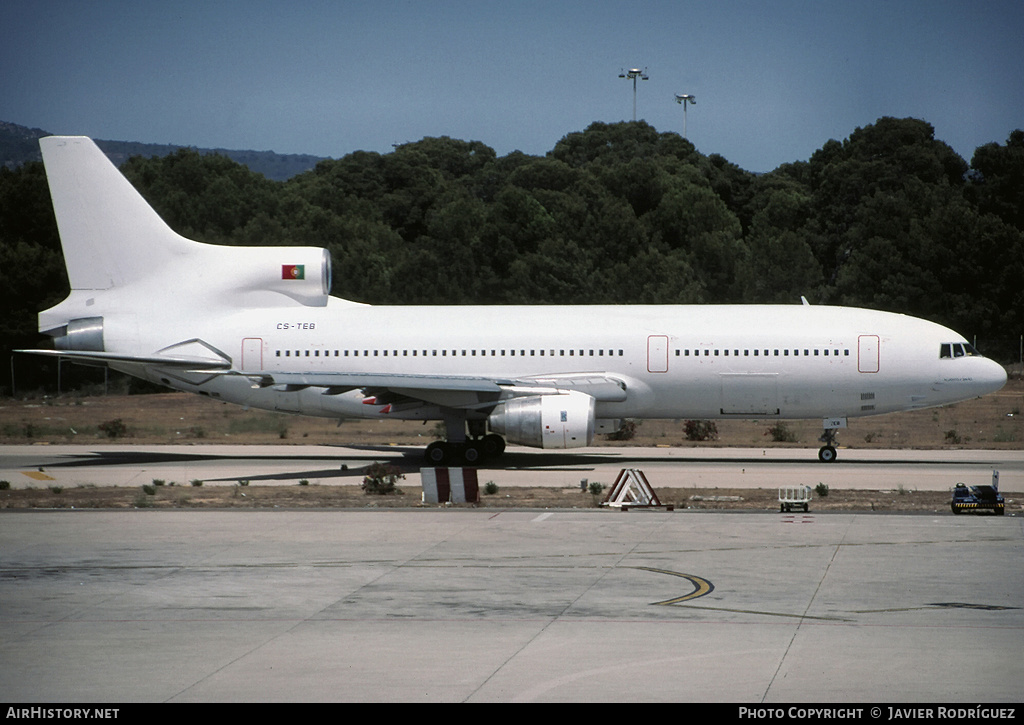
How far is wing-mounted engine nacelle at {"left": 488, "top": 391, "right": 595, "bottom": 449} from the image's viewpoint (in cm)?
3078

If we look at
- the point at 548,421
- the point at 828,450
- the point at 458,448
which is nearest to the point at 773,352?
the point at 828,450

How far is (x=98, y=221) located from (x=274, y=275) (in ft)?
16.8

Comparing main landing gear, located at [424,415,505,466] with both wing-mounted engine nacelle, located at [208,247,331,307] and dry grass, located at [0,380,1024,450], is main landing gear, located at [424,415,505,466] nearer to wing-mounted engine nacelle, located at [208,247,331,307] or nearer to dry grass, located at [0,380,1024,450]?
A: wing-mounted engine nacelle, located at [208,247,331,307]

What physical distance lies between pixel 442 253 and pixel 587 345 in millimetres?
43862

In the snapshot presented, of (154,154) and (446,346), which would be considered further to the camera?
(154,154)

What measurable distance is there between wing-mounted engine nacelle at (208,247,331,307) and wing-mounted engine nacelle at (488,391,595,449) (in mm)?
7213

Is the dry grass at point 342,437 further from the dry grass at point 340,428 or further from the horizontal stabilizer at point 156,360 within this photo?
the horizontal stabilizer at point 156,360

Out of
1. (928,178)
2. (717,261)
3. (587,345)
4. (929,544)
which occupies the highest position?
(928,178)

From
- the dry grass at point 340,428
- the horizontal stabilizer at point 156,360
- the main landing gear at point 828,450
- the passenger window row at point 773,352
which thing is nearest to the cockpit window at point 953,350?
the passenger window row at point 773,352

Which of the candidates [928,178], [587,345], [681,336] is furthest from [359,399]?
[928,178]

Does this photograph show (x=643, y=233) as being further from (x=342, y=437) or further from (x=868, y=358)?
(x=868, y=358)

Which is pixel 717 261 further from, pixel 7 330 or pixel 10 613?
pixel 10 613

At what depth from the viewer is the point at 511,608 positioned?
14.9 metres

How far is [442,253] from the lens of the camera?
76.1 metres
